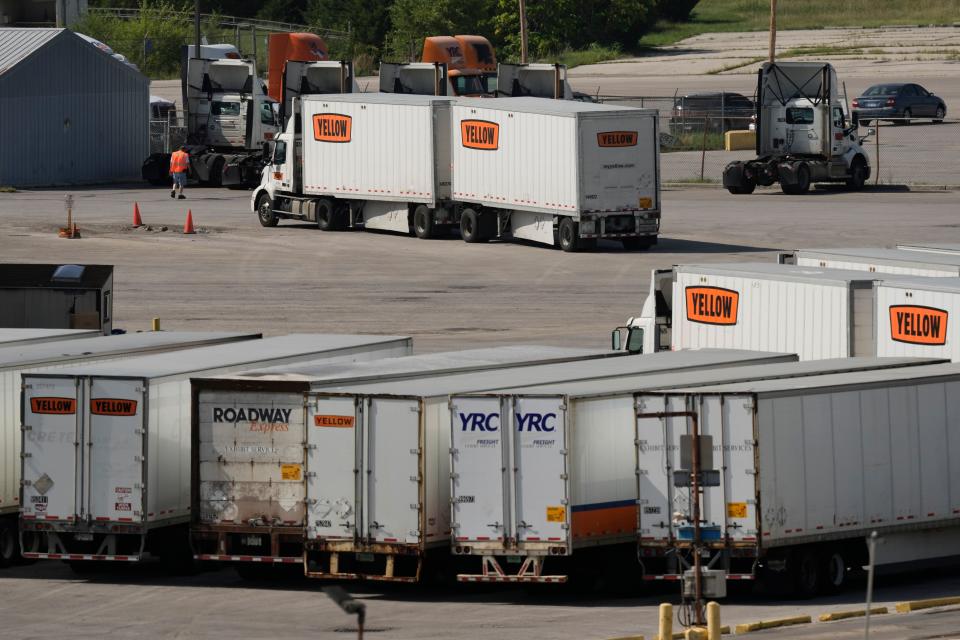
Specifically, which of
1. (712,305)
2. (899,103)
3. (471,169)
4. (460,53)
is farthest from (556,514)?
(899,103)

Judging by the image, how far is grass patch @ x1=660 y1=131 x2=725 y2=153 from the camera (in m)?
80.8

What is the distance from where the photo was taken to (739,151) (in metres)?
80.4

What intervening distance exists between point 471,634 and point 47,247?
3597cm

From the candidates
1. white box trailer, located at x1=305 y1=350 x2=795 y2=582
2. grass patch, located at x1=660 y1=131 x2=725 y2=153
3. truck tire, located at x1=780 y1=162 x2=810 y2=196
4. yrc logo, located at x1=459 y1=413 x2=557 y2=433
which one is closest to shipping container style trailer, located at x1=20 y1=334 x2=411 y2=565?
white box trailer, located at x1=305 y1=350 x2=795 y2=582

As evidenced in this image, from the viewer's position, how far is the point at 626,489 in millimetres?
20859

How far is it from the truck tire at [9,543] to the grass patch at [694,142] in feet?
195

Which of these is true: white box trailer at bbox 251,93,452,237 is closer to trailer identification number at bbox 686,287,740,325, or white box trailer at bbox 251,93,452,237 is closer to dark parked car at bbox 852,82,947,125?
trailer identification number at bbox 686,287,740,325

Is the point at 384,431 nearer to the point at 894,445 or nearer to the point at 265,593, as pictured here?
the point at 265,593

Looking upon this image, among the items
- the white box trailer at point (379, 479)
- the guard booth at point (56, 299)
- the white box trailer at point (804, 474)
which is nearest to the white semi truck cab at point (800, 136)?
the guard booth at point (56, 299)

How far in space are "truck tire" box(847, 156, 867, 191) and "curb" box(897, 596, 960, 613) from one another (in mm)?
46646

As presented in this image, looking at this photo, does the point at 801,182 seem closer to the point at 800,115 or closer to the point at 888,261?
the point at 800,115

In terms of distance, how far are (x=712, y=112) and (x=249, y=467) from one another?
210 feet

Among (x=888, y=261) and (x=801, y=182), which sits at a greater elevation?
(x=801, y=182)

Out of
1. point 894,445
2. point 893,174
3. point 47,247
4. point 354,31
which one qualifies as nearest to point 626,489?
point 894,445
